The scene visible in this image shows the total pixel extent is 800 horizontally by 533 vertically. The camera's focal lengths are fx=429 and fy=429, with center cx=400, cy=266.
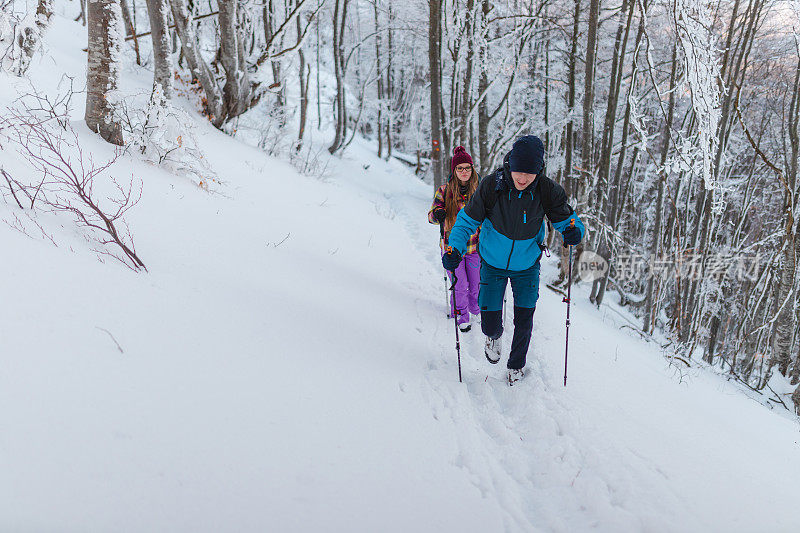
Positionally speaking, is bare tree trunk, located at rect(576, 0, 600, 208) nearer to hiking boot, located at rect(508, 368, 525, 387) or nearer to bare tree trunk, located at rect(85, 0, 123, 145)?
hiking boot, located at rect(508, 368, 525, 387)

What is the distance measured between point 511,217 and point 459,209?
61.4 inches

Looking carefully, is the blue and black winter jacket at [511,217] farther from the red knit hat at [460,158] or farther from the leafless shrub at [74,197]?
the leafless shrub at [74,197]

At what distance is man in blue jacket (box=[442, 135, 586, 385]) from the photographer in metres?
3.19

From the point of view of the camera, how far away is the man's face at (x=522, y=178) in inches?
124

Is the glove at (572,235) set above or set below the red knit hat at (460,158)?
below

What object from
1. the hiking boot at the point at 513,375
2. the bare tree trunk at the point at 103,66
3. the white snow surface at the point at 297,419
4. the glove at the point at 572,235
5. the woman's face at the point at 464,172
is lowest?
the hiking boot at the point at 513,375

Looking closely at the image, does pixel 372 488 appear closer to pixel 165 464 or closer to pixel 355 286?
pixel 165 464

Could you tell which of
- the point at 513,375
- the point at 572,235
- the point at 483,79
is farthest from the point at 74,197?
the point at 483,79

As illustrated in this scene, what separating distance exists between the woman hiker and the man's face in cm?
145

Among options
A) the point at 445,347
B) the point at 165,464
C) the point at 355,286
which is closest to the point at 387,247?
the point at 355,286

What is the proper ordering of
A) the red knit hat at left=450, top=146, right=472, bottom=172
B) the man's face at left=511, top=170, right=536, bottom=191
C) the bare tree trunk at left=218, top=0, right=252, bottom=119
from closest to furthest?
the man's face at left=511, top=170, right=536, bottom=191
the red knit hat at left=450, top=146, right=472, bottom=172
the bare tree trunk at left=218, top=0, right=252, bottom=119

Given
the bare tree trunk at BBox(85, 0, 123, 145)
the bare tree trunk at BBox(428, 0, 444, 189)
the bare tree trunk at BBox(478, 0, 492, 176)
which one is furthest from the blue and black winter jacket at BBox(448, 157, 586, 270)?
the bare tree trunk at BBox(478, 0, 492, 176)

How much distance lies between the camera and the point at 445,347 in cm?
438

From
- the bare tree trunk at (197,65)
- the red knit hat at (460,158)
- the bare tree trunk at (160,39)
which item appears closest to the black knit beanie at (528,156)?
the red knit hat at (460,158)
